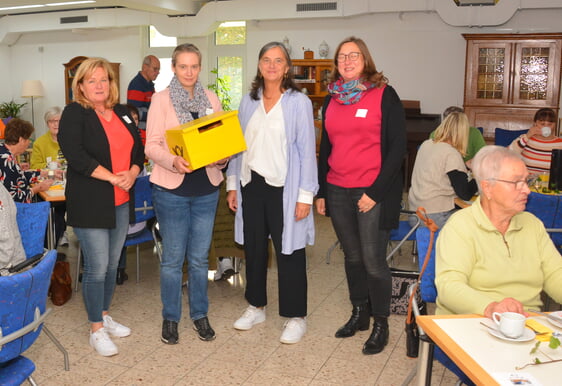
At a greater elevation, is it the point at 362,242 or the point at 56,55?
the point at 56,55

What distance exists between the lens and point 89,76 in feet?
10.1

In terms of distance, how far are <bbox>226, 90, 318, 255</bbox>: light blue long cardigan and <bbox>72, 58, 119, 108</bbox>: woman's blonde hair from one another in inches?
28.4

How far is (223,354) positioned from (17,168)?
1853 mm

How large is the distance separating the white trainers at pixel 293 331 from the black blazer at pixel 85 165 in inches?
46.4

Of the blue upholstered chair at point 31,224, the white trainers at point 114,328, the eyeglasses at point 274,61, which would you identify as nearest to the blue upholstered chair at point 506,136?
the eyeglasses at point 274,61

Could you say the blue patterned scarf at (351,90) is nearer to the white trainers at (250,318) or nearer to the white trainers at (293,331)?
the white trainers at (293,331)

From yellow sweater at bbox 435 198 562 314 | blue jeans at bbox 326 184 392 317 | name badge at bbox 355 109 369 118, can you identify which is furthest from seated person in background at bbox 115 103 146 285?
yellow sweater at bbox 435 198 562 314

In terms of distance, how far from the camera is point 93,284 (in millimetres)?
3279

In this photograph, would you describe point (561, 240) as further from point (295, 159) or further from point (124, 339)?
point (124, 339)

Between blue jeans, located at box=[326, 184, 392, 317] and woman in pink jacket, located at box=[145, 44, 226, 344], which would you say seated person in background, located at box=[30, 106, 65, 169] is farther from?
blue jeans, located at box=[326, 184, 392, 317]

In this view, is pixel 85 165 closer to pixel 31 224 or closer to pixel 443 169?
pixel 31 224

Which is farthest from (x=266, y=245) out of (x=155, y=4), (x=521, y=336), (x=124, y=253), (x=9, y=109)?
(x=9, y=109)

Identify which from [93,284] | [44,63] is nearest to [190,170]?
[93,284]

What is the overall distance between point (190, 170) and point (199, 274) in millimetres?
732
